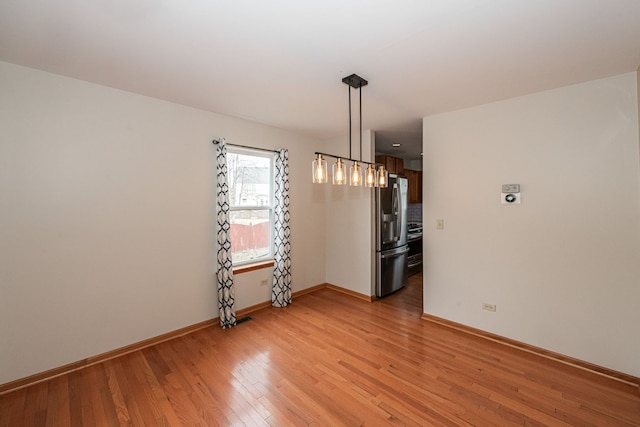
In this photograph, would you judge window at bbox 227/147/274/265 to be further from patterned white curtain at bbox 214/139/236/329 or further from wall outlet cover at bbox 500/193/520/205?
wall outlet cover at bbox 500/193/520/205

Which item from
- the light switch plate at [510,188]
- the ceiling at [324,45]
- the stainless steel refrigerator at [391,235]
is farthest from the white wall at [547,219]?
the stainless steel refrigerator at [391,235]

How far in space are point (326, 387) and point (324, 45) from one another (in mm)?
2707

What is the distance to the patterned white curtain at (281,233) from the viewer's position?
12.8 ft

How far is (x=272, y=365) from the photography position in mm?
2484

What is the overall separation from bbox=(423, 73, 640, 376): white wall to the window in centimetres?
239

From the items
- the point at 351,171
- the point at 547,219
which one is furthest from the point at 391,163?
the point at 351,171

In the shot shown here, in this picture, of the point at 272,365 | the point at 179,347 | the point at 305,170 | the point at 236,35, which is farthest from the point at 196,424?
the point at 305,170

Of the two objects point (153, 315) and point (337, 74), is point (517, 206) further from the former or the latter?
point (153, 315)

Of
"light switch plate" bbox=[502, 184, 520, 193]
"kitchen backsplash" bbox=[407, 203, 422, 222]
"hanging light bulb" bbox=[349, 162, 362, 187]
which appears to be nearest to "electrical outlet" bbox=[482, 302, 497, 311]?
"light switch plate" bbox=[502, 184, 520, 193]

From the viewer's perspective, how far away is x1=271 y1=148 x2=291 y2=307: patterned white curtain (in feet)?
12.8

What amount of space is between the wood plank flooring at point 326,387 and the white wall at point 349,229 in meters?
1.33

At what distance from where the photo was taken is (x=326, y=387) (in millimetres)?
2176

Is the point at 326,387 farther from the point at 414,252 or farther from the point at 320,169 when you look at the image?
the point at 414,252

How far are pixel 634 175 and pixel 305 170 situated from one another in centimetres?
372
